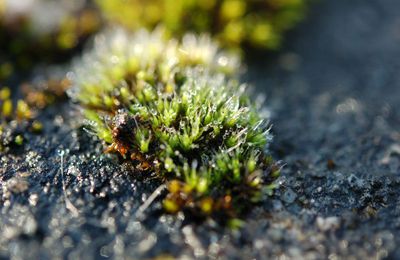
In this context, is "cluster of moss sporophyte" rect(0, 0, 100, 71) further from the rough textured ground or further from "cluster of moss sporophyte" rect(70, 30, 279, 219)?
the rough textured ground

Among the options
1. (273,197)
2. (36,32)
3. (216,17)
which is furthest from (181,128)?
(36,32)

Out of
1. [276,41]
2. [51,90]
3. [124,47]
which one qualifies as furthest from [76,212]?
[276,41]

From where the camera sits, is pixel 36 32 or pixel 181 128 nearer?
pixel 181 128

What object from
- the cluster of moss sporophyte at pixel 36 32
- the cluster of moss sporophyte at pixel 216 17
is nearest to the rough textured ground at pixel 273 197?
the cluster of moss sporophyte at pixel 216 17

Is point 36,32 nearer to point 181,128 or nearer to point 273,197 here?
point 181,128

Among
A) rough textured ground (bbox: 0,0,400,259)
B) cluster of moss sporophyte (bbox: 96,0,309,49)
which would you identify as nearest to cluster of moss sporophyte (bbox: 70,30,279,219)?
rough textured ground (bbox: 0,0,400,259)

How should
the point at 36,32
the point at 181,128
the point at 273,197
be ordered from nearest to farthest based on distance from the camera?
the point at 273,197 → the point at 181,128 → the point at 36,32

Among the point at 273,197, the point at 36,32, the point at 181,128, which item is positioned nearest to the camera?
the point at 273,197

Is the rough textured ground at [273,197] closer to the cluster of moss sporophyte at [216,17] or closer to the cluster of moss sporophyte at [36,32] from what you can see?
the cluster of moss sporophyte at [216,17]

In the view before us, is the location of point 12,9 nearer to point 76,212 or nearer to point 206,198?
point 76,212
